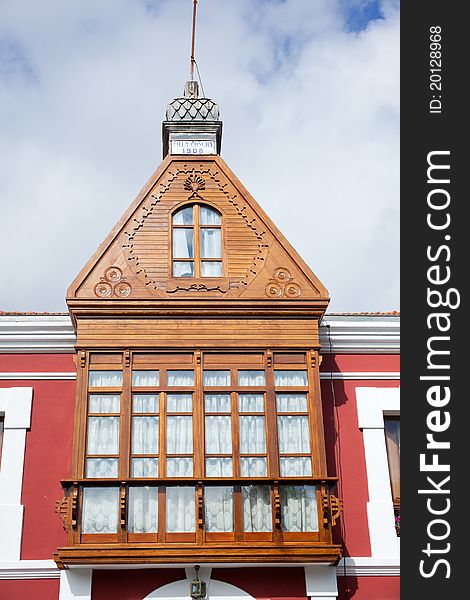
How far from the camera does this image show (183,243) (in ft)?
49.9

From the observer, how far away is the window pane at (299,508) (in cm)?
1311

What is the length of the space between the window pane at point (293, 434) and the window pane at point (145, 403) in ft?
6.55

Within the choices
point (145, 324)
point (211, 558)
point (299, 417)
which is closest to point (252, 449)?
point (299, 417)

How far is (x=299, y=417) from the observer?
45.7ft

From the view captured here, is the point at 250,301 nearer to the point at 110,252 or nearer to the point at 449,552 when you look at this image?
the point at 110,252

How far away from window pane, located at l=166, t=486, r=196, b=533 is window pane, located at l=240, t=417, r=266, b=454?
112cm

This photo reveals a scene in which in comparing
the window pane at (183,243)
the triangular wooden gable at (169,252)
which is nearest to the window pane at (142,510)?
the triangular wooden gable at (169,252)

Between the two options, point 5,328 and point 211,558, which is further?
point 5,328

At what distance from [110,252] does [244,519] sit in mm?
5103

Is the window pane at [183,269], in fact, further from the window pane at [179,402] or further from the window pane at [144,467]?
the window pane at [144,467]

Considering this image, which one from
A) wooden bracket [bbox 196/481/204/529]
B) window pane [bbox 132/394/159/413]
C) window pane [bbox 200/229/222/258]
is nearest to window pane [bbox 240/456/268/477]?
wooden bracket [bbox 196/481/204/529]

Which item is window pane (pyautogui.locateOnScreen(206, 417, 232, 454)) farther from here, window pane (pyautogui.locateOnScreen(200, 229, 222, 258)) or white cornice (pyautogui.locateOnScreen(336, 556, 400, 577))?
window pane (pyautogui.locateOnScreen(200, 229, 222, 258))

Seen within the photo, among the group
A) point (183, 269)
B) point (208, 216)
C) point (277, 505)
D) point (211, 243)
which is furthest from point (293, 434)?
point (208, 216)

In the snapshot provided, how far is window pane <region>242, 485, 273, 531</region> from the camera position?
42.7 ft
